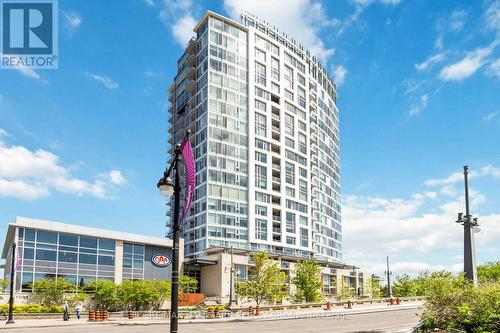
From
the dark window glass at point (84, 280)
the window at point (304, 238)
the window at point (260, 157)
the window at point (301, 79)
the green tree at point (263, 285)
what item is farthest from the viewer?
the window at point (301, 79)

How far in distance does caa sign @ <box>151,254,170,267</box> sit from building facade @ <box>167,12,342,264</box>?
1045cm

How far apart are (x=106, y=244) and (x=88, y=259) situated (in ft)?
10.7

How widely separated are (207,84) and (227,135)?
10354 mm

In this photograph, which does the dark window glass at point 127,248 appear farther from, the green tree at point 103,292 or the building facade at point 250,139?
the building facade at point 250,139

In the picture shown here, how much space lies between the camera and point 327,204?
113000 millimetres

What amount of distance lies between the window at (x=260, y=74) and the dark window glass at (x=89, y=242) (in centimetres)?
4739

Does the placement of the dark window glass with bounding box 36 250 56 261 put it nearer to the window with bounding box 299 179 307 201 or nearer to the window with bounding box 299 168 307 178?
the window with bounding box 299 179 307 201

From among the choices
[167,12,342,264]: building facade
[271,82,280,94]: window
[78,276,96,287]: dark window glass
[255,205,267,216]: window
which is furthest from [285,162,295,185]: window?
[78,276,96,287]: dark window glass

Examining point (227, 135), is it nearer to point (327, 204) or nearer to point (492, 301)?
point (327, 204)

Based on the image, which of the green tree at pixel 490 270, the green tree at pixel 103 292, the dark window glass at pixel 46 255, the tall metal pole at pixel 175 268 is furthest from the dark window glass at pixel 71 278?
the green tree at pixel 490 270

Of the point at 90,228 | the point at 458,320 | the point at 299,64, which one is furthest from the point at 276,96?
the point at 458,320

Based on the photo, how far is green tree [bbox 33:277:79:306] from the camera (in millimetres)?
53062

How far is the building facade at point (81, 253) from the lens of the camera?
181ft

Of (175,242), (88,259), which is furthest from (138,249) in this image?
(175,242)
